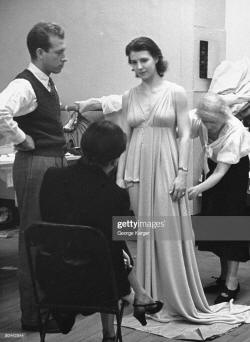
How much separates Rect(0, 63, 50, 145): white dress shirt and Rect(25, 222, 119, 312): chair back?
0.67 metres

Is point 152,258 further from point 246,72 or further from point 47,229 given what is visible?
point 246,72

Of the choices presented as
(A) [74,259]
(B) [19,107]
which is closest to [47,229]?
(A) [74,259]

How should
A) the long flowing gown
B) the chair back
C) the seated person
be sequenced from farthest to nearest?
the long flowing gown
the seated person
the chair back

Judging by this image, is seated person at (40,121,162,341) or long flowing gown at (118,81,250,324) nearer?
seated person at (40,121,162,341)

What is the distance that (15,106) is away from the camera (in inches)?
103

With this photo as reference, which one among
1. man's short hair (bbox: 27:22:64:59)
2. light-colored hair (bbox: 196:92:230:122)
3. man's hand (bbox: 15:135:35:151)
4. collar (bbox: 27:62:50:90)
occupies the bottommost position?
man's hand (bbox: 15:135:35:151)

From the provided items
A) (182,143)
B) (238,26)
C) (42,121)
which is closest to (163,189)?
(182,143)

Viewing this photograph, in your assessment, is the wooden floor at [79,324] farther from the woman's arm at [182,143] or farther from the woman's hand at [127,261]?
the woman's hand at [127,261]

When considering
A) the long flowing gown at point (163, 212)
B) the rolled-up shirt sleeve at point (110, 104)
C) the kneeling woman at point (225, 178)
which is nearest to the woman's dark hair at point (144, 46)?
the long flowing gown at point (163, 212)

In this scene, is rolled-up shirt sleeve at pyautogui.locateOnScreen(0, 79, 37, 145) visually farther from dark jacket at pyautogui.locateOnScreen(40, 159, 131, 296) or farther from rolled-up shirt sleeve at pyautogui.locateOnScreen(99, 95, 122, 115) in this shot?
rolled-up shirt sleeve at pyautogui.locateOnScreen(99, 95, 122, 115)

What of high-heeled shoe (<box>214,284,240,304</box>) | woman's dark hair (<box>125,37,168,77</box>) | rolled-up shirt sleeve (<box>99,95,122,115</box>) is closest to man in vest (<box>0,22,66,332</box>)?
woman's dark hair (<box>125,37,168,77</box>)

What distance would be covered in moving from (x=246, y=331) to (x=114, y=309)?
1.00 metres

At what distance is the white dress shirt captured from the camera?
101 inches

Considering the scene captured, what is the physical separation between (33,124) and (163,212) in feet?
2.61
